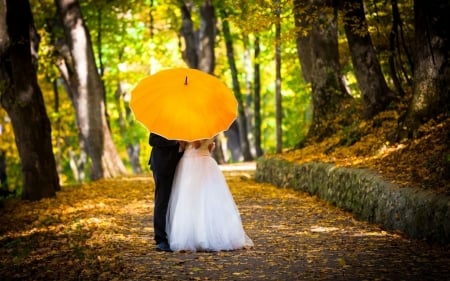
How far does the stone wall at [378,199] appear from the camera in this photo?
27.5ft

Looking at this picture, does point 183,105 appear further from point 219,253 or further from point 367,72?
point 367,72

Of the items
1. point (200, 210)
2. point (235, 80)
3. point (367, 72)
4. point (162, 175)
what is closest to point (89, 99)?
point (367, 72)

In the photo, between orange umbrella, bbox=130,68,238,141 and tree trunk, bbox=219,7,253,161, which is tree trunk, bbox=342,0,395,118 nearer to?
orange umbrella, bbox=130,68,238,141

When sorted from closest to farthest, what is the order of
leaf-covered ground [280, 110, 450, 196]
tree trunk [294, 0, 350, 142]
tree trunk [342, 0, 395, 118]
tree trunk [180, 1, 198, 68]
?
leaf-covered ground [280, 110, 450, 196] < tree trunk [342, 0, 395, 118] < tree trunk [294, 0, 350, 142] < tree trunk [180, 1, 198, 68]

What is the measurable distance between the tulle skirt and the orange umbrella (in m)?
0.61

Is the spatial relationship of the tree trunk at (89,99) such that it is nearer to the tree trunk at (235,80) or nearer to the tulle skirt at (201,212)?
the tree trunk at (235,80)

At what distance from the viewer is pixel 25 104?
51.5 feet

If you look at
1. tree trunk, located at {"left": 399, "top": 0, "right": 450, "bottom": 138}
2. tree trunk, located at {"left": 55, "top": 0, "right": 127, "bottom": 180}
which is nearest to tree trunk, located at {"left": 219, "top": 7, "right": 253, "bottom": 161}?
tree trunk, located at {"left": 55, "top": 0, "right": 127, "bottom": 180}

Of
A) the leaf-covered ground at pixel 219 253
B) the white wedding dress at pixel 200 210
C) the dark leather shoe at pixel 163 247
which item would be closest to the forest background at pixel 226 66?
the leaf-covered ground at pixel 219 253

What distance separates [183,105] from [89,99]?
14.4 metres

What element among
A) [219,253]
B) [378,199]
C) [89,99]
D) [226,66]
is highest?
[226,66]

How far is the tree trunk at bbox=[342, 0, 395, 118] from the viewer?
15078 millimetres

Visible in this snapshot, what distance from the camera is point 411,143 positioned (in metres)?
11.9

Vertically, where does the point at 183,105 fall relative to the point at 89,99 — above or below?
below
